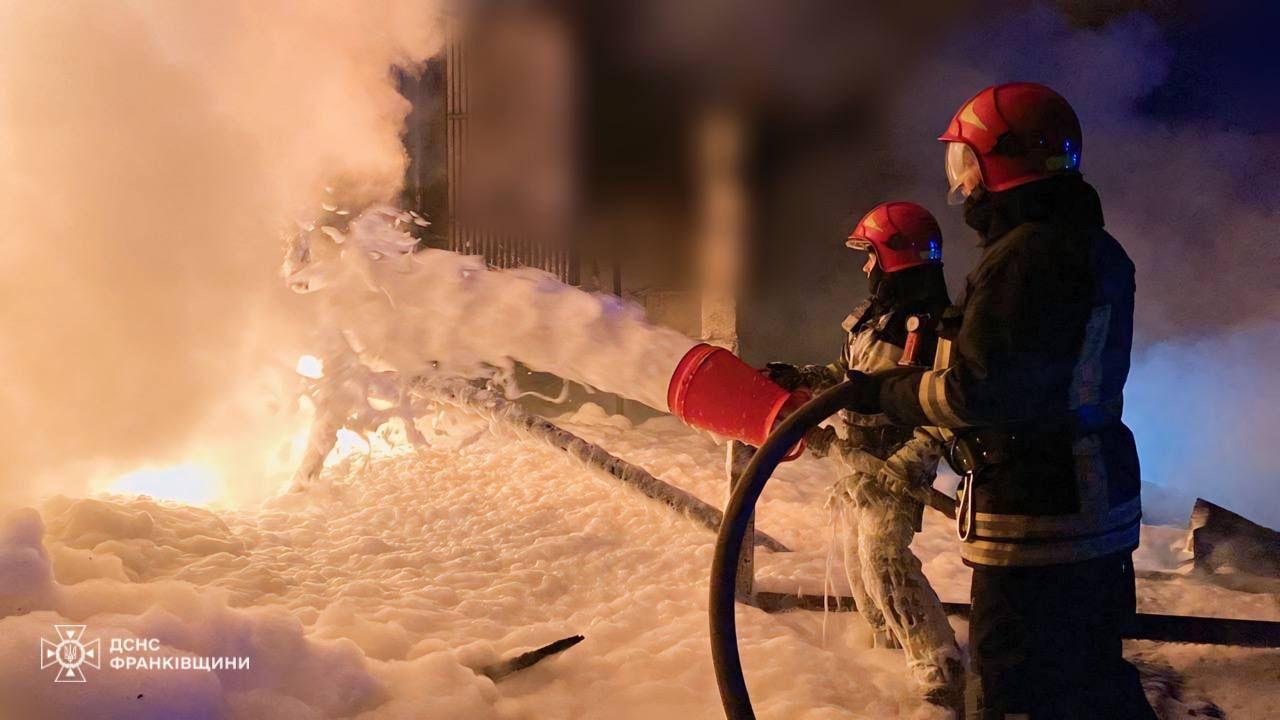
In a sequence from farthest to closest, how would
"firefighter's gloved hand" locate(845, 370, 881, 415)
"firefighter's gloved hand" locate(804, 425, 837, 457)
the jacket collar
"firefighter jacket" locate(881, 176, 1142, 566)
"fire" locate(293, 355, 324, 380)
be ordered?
"fire" locate(293, 355, 324, 380)
"firefighter's gloved hand" locate(804, 425, 837, 457)
"firefighter's gloved hand" locate(845, 370, 881, 415)
the jacket collar
"firefighter jacket" locate(881, 176, 1142, 566)

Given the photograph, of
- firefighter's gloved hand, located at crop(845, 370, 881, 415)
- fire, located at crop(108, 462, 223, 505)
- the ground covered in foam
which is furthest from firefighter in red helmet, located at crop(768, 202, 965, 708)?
fire, located at crop(108, 462, 223, 505)

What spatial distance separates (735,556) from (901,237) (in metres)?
1.94

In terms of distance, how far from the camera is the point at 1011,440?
214 centimetres

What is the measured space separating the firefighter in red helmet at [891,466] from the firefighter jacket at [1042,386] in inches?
33.4

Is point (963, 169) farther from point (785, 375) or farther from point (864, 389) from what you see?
point (785, 375)

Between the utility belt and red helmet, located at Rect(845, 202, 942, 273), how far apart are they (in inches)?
57.3

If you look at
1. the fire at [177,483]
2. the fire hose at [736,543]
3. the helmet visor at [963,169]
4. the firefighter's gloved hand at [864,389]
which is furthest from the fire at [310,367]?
the helmet visor at [963,169]

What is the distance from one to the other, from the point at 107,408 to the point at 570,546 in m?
3.48

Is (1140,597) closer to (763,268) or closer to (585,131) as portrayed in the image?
(763,268)

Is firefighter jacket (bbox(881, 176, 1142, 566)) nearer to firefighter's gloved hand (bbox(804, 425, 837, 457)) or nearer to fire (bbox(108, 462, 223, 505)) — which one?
firefighter's gloved hand (bbox(804, 425, 837, 457))

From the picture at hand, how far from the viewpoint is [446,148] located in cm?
1173

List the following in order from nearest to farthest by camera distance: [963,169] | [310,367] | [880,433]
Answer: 1. [963,169]
2. [880,433]
3. [310,367]

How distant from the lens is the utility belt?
2.10 m

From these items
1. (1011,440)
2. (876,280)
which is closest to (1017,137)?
(1011,440)
